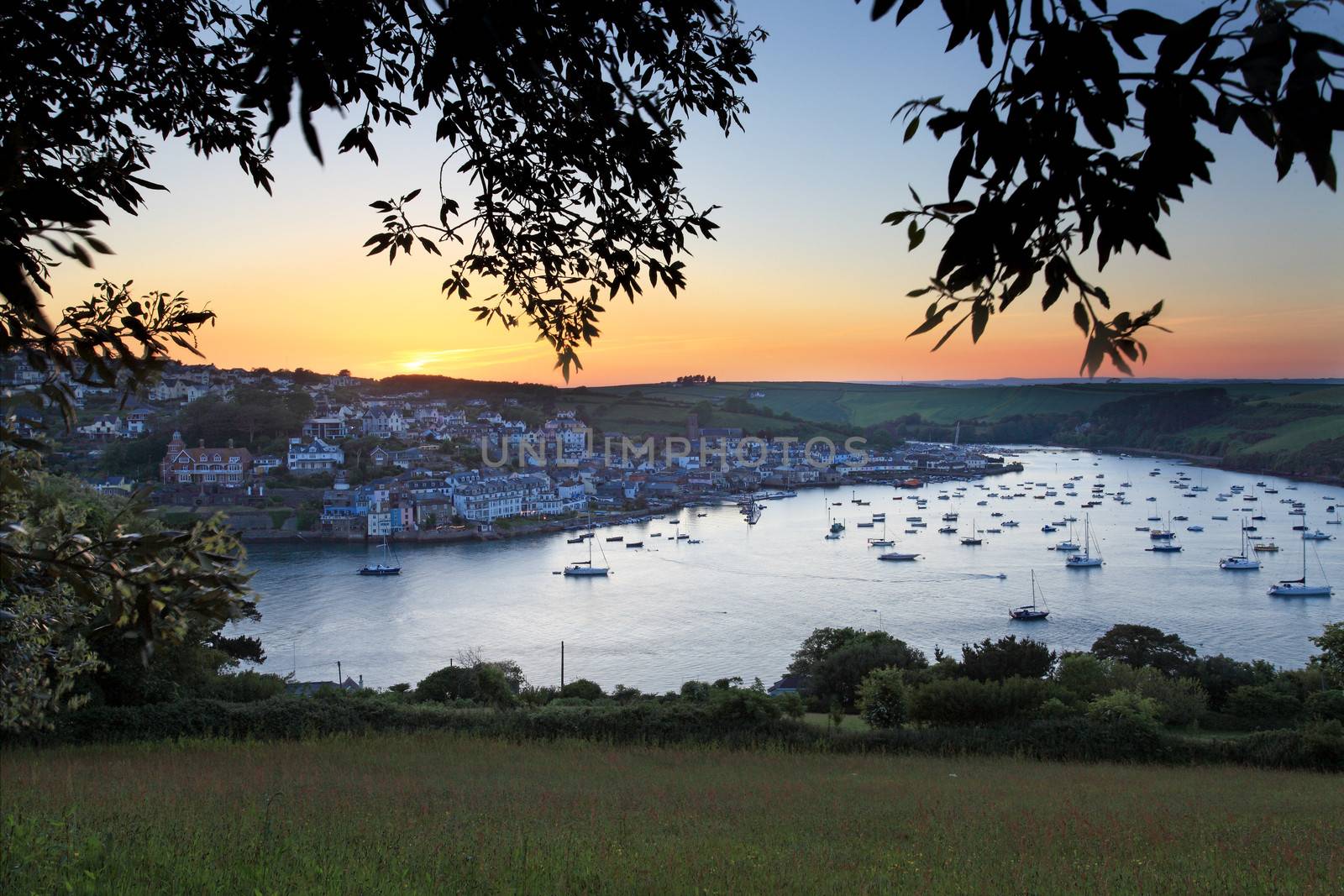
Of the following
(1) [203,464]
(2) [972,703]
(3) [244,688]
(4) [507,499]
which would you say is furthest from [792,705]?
(4) [507,499]

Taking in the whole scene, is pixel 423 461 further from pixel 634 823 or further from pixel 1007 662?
pixel 634 823

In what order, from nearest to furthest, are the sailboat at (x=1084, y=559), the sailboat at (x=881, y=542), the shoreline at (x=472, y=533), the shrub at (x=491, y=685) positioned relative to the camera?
the shrub at (x=491, y=685) → the sailboat at (x=1084, y=559) → the shoreline at (x=472, y=533) → the sailboat at (x=881, y=542)

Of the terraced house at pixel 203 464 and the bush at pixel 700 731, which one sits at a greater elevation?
the terraced house at pixel 203 464

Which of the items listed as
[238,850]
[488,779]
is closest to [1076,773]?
[488,779]

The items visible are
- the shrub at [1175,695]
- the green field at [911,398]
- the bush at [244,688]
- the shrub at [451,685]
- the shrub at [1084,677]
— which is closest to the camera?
the bush at [244,688]

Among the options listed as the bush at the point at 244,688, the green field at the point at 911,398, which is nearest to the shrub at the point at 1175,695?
the bush at the point at 244,688

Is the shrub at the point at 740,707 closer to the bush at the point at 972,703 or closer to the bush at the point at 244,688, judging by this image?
the bush at the point at 972,703
